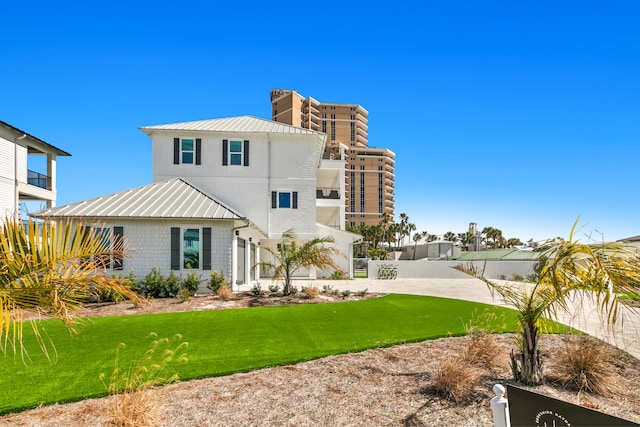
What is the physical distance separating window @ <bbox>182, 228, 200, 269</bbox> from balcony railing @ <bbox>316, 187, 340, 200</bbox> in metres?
15.0

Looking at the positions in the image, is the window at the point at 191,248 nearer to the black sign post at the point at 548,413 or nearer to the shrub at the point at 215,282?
the shrub at the point at 215,282

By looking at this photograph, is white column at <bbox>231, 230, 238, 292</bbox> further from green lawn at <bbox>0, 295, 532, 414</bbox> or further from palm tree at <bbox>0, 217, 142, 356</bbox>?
palm tree at <bbox>0, 217, 142, 356</bbox>

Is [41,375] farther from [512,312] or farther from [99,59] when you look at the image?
[512,312]

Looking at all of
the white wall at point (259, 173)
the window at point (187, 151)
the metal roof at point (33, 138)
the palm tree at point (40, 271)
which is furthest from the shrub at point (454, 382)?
A: the metal roof at point (33, 138)

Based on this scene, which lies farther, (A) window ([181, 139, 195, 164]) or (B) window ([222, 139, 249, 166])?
(B) window ([222, 139, 249, 166])

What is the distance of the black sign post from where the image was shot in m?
1.82

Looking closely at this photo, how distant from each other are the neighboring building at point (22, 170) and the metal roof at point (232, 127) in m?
9.08

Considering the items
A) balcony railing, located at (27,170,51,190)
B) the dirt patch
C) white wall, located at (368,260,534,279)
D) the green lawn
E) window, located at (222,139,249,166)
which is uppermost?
window, located at (222,139,249,166)

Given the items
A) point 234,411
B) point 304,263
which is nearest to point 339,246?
point 304,263

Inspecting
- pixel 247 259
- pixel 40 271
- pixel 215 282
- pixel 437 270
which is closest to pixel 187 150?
pixel 247 259

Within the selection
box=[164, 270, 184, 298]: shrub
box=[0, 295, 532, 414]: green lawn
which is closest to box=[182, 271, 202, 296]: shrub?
box=[164, 270, 184, 298]: shrub

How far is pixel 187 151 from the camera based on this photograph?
22.5 meters

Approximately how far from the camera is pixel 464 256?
123ft

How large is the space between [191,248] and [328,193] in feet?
53.1
